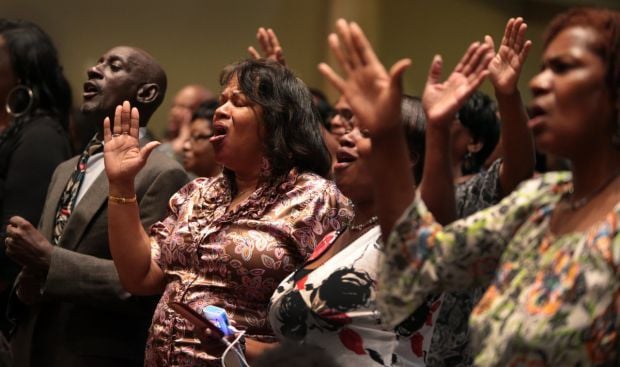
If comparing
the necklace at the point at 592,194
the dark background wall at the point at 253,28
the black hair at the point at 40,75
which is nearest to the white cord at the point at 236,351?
the necklace at the point at 592,194

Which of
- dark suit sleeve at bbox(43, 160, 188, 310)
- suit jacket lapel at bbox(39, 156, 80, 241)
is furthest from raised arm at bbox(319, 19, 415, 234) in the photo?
suit jacket lapel at bbox(39, 156, 80, 241)

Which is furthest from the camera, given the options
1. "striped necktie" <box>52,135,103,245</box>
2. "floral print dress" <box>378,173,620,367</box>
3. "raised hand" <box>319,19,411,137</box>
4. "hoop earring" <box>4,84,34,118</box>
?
"hoop earring" <box>4,84,34,118</box>

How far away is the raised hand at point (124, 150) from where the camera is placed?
3.26m

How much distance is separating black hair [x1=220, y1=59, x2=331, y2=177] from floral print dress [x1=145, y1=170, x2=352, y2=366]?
2.1 inches

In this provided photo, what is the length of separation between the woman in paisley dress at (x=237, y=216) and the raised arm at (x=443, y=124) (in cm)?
83

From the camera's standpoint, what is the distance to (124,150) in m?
3.30

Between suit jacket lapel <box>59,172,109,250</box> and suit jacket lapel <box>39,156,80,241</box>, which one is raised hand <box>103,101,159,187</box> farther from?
suit jacket lapel <box>39,156,80,241</box>

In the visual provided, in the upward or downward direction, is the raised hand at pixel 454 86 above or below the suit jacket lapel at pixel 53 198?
above

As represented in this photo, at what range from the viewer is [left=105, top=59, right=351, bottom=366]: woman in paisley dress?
3.10 m

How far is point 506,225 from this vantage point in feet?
6.77

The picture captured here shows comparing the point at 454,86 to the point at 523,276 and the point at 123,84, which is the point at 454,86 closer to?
the point at 523,276

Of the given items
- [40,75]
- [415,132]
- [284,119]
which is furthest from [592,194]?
[40,75]

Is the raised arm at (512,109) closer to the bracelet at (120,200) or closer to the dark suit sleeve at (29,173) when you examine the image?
the bracelet at (120,200)

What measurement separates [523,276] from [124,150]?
63.5 inches
